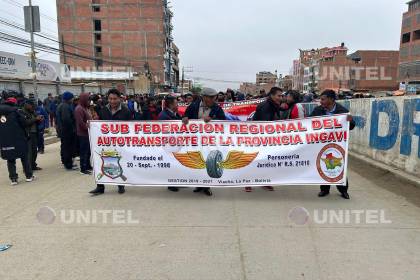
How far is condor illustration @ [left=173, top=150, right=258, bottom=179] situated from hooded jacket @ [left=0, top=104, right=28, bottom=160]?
3625 millimetres

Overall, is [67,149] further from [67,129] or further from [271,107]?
[271,107]

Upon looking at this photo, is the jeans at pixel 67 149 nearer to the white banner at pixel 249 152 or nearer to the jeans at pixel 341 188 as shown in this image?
the white banner at pixel 249 152

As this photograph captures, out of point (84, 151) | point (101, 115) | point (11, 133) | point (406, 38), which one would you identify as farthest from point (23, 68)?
point (406, 38)

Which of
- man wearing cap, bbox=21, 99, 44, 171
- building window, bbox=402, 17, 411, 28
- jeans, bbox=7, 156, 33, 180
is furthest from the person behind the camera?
building window, bbox=402, 17, 411, 28

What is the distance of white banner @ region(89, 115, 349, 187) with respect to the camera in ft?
18.5

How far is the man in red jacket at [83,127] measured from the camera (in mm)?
7656

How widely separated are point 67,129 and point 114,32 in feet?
240

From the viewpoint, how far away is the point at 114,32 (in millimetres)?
75562

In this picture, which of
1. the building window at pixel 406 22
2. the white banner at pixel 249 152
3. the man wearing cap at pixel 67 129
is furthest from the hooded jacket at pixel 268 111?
the building window at pixel 406 22

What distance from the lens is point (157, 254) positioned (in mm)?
3781

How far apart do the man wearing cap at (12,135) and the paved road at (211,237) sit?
3.31 ft

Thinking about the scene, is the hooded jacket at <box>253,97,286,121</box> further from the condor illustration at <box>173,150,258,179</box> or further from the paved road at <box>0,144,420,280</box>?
the paved road at <box>0,144,420,280</box>

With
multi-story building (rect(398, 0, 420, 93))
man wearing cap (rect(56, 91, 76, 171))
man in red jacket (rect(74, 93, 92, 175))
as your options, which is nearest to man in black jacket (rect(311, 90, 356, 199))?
man in red jacket (rect(74, 93, 92, 175))

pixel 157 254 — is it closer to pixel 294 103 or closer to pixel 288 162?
pixel 288 162
